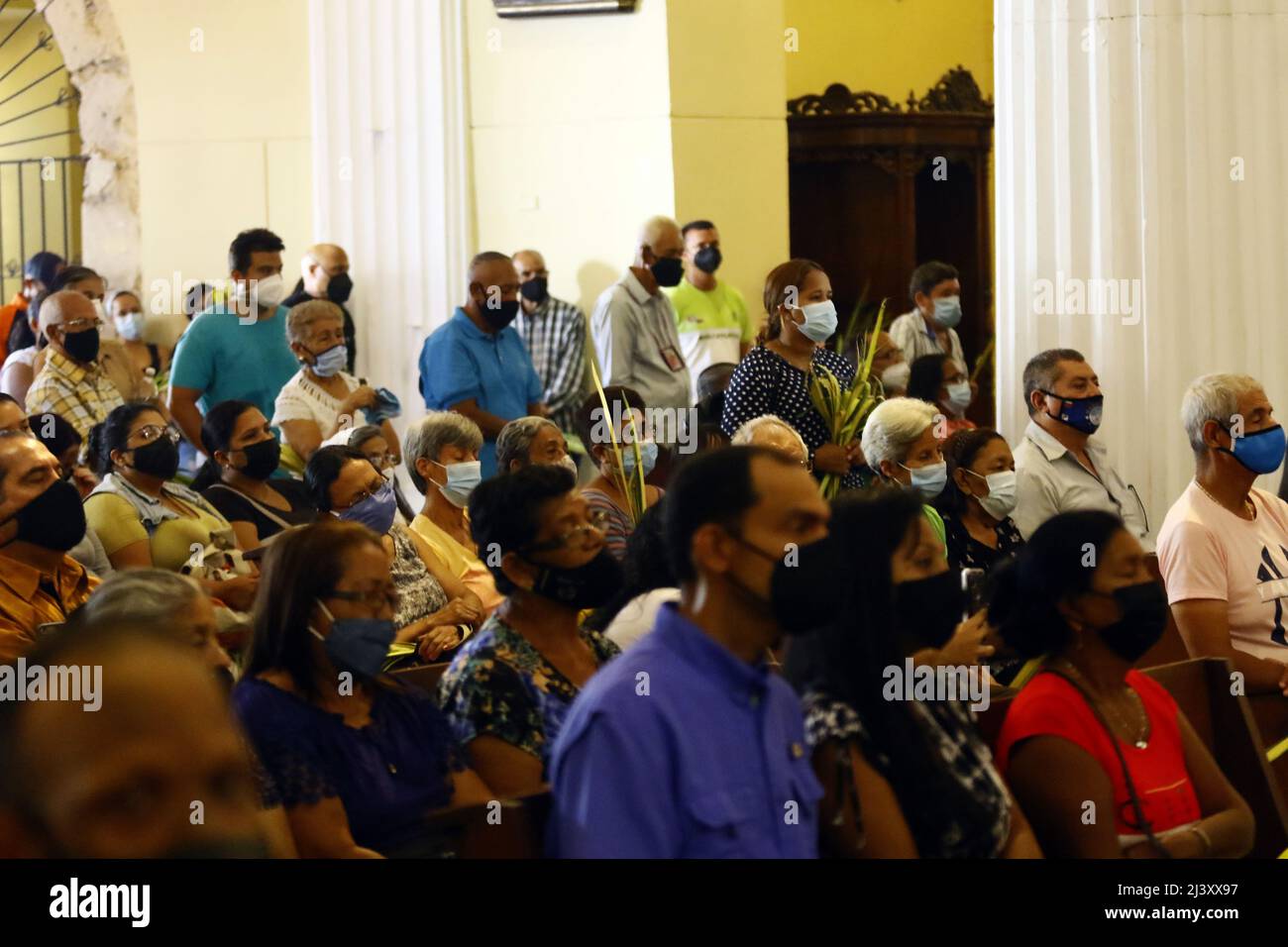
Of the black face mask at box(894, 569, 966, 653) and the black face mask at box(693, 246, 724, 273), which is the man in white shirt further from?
the black face mask at box(693, 246, 724, 273)

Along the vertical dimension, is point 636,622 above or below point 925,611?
below

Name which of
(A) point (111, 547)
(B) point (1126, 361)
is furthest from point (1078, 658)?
(B) point (1126, 361)

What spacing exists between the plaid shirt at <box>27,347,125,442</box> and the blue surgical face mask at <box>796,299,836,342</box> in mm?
2369

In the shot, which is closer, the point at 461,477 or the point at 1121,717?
the point at 1121,717

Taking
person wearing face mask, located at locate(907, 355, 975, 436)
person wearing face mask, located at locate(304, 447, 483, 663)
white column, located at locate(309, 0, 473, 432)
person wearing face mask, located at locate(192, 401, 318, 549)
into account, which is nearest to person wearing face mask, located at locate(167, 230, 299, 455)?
person wearing face mask, located at locate(192, 401, 318, 549)

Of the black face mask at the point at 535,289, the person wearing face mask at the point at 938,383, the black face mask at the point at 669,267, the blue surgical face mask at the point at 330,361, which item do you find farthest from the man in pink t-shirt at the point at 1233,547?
the black face mask at the point at 535,289

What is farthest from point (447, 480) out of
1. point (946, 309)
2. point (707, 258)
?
point (946, 309)

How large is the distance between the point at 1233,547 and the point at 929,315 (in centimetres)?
351

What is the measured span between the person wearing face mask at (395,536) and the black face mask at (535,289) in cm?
305

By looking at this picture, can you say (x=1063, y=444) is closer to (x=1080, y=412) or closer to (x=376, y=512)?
(x=1080, y=412)

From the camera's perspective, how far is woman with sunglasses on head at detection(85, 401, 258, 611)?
4852 millimetres

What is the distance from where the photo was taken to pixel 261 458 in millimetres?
5293

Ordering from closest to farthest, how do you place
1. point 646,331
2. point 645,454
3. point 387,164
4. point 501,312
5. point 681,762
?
point 681,762 → point 645,454 → point 501,312 → point 646,331 → point 387,164
